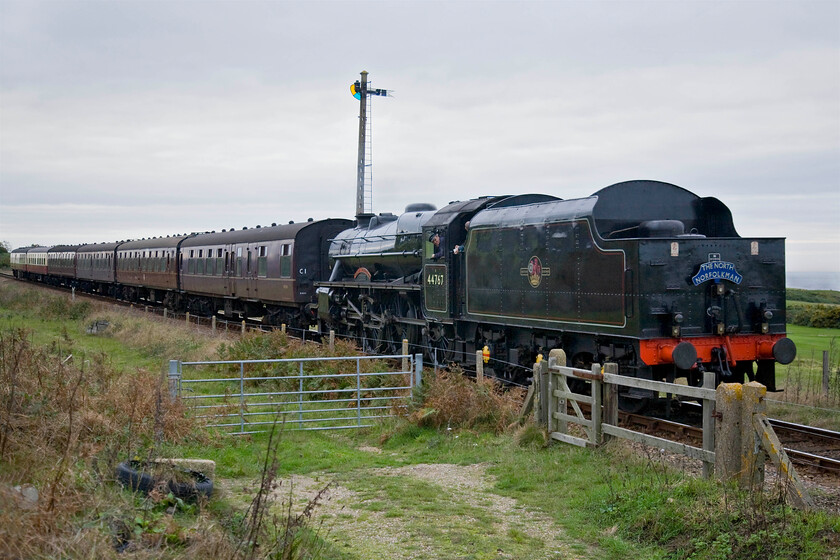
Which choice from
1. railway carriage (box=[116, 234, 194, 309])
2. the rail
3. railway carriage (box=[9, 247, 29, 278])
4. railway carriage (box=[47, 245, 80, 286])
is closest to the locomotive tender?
the rail

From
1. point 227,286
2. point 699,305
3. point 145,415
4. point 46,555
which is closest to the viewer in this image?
point 46,555

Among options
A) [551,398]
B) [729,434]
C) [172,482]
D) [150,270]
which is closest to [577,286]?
[551,398]

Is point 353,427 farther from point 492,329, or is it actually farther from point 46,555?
point 46,555

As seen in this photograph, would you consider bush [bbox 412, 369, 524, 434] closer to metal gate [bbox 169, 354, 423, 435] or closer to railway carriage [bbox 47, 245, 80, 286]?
metal gate [bbox 169, 354, 423, 435]

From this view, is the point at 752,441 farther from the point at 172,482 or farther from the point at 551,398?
the point at 172,482

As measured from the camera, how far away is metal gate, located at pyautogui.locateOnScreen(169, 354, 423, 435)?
11.5m

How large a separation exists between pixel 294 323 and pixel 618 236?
15969 millimetres

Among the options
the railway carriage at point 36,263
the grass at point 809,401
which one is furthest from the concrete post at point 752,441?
the railway carriage at point 36,263

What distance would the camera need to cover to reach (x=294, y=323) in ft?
86.4

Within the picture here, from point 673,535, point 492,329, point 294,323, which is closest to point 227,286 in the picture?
point 294,323

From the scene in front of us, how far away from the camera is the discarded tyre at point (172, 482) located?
6.84 m

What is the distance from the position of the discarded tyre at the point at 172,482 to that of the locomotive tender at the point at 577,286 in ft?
20.8

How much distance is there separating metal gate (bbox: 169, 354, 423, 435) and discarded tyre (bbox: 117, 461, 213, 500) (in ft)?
8.39

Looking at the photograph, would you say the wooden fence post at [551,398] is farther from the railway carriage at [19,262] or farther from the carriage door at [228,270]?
the railway carriage at [19,262]
